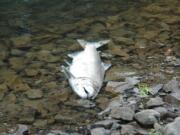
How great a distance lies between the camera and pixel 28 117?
239 inches

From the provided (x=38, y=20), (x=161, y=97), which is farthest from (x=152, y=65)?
(x=38, y=20)

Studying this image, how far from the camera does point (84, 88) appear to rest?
6.39 meters

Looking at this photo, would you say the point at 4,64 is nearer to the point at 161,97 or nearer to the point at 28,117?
the point at 28,117

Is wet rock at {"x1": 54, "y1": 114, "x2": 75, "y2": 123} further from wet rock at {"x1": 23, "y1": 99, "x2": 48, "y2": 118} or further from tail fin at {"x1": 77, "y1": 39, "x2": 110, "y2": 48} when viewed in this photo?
tail fin at {"x1": 77, "y1": 39, "x2": 110, "y2": 48}

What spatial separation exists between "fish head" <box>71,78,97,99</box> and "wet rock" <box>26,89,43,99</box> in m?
0.46

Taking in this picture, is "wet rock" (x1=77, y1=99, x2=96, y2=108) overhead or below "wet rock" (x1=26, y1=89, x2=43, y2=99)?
below

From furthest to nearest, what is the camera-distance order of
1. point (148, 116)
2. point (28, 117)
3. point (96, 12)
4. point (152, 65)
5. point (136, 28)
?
1. point (96, 12)
2. point (136, 28)
3. point (152, 65)
4. point (28, 117)
5. point (148, 116)

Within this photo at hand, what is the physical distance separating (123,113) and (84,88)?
78 cm

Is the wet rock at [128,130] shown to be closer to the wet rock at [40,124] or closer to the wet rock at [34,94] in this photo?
the wet rock at [40,124]

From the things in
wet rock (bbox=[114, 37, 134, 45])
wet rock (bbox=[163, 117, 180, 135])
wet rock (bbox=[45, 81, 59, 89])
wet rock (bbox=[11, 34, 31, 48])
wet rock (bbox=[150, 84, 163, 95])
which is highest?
wet rock (bbox=[11, 34, 31, 48])

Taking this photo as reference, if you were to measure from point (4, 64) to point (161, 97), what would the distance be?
2542 mm

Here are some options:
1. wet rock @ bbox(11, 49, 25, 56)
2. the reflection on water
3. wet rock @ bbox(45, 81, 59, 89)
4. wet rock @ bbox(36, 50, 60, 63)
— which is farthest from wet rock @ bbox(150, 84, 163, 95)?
wet rock @ bbox(11, 49, 25, 56)

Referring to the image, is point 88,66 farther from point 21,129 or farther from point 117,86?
point 21,129

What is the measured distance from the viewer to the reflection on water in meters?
6.28
